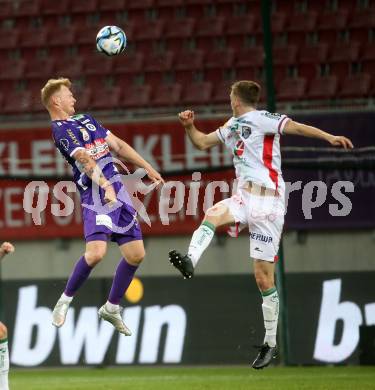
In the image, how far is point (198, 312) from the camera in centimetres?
1227

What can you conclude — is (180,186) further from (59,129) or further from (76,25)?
(76,25)

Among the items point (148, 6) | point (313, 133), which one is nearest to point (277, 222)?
point (313, 133)

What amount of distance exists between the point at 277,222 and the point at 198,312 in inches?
131

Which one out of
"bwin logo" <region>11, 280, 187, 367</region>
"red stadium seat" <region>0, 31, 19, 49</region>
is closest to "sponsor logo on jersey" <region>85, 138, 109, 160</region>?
"bwin logo" <region>11, 280, 187, 367</region>


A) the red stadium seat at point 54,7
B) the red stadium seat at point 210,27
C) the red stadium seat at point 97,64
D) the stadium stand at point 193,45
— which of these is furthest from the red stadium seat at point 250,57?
the red stadium seat at point 54,7

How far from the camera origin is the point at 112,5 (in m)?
17.2

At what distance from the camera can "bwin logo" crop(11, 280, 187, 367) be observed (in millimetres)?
12258

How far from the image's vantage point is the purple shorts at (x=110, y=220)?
8.91 m

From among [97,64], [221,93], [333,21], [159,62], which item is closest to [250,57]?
[221,93]

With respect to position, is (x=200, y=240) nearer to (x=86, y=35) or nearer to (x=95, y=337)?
(x=95, y=337)

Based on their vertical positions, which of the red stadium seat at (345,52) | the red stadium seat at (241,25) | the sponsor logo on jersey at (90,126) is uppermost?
the red stadium seat at (241,25)

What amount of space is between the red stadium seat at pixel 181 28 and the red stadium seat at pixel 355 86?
9.00 ft

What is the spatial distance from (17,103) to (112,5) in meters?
2.15

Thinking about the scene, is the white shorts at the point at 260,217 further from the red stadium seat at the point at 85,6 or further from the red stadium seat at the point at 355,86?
the red stadium seat at the point at 85,6
